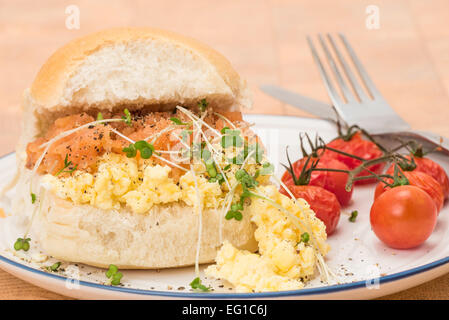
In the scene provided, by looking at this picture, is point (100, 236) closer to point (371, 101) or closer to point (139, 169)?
point (139, 169)

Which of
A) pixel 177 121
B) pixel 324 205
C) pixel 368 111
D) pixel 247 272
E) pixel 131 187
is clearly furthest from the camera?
pixel 368 111

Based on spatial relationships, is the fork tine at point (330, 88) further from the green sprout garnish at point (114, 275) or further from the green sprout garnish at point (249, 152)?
the green sprout garnish at point (114, 275)

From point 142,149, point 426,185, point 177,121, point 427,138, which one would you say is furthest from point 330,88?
point 142,149

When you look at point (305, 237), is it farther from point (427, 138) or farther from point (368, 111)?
point (368, 111)


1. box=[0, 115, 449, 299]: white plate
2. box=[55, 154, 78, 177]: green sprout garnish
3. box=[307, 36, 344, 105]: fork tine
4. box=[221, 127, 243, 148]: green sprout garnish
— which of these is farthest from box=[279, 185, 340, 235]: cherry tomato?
box=[307, 36, 344, 105]: fork tine

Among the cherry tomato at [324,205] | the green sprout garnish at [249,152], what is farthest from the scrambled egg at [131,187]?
the cherry tomato at [324,205]

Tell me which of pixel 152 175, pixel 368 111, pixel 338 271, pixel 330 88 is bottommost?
pixel 338 271
